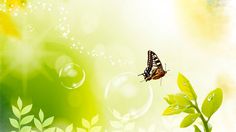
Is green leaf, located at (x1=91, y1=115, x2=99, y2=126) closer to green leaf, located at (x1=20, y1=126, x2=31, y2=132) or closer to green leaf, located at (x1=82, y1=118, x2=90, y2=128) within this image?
green leaf, located at (x1=82, y1=118, x2=90, y2=128)

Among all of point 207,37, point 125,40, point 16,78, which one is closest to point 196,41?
point 207,37

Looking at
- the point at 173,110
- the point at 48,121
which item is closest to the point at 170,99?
the point at 173,110

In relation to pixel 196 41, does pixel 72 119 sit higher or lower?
lower

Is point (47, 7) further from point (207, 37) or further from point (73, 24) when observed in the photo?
point (207, 37)

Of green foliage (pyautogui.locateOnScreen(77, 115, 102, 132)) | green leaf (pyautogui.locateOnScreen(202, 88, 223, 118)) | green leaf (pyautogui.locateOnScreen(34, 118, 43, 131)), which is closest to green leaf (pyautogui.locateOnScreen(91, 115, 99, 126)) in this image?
green foliage (pyautogui.locateOnScreen(77, 115, 102, 132))

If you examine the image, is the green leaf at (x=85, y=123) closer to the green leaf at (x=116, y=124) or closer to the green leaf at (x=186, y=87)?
the green leaf at (x=116, y=124)

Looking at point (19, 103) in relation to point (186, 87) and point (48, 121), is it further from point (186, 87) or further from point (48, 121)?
point (186, 87)
